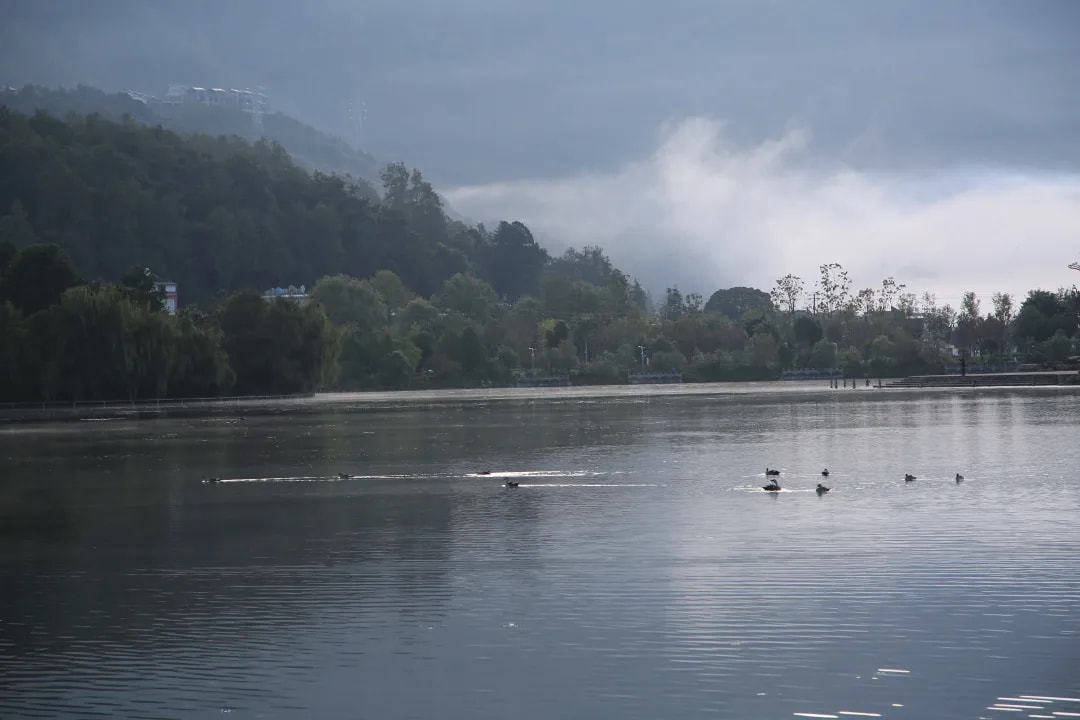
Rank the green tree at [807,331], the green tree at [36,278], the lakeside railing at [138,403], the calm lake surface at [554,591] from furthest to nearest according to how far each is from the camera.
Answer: the green tree at [807,331], the green tree at [36,278], the lakeside railing at [138,403], the calm lake surface at [554,591]

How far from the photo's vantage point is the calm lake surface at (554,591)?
14.6m

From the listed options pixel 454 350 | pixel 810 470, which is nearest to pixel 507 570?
pixel 810 470

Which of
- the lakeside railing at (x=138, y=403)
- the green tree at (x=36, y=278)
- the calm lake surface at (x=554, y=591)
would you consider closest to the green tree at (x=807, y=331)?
the lakeside railing at (x=138, y=403)

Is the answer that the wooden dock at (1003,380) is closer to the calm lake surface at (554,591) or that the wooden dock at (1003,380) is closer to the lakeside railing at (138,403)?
the lakeside railing at (138,403)

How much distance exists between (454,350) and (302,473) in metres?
136

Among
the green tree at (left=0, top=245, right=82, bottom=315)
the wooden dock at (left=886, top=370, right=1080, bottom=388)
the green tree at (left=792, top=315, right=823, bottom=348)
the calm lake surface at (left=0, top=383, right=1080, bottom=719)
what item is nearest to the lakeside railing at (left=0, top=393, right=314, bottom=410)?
the green tree at (left=0, top=245, right=82, bottom=315)

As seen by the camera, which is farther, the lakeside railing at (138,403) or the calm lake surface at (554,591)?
the lakeside railing at (138,403)

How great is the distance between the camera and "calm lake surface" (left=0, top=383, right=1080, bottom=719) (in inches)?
574

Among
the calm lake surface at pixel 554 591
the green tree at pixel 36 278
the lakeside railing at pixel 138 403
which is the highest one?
the green tree at pixel 36 278

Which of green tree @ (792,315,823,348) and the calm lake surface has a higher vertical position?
green tree @ (792,315,823,348)

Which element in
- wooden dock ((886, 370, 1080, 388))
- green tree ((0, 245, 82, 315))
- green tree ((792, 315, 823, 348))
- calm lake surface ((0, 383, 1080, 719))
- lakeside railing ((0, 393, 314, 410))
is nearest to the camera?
calm lake surface ((0, 383, 1080, 719))

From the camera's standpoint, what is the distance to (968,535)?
955 inches

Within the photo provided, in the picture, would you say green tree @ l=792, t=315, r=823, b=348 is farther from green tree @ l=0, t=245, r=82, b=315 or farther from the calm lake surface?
the calm lake surface

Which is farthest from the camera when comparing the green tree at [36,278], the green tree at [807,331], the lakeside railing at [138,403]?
the green tree at [807,331]
